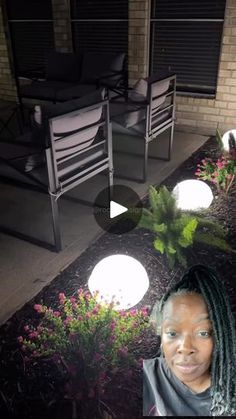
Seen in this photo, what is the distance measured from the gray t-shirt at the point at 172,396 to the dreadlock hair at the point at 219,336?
0.10 meters

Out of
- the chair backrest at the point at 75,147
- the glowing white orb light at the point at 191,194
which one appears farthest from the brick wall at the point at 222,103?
the glowing white orb light at the point at 191,194

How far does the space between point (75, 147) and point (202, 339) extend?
2242mm

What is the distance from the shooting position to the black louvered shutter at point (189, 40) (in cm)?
540

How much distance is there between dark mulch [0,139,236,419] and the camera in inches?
70.2

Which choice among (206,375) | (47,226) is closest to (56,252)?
(47,226)

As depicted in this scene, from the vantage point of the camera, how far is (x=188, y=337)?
1128 mm

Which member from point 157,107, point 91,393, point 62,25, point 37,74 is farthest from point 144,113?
point 62,25

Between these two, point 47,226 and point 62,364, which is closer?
point 62,364

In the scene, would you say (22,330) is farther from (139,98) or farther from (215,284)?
(139,98)

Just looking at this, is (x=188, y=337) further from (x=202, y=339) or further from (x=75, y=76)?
(x=75, y=76)

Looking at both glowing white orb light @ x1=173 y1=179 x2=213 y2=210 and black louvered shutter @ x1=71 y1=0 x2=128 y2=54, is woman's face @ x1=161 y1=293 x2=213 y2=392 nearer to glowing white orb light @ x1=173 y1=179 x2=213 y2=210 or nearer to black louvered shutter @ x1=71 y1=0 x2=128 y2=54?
glowing white orb light @ x1=173 y1=179 x2=213 y2=210

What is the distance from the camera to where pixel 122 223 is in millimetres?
3277

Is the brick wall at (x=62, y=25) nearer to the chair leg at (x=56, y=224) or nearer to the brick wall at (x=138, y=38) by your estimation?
the brick wall at (x=138, y=38)

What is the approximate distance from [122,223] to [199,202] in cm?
73
